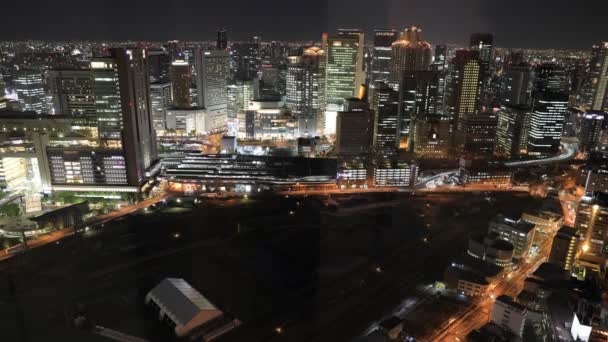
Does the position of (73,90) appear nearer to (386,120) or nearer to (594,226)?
(386,120)

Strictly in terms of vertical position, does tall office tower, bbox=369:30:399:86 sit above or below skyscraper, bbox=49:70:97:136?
above

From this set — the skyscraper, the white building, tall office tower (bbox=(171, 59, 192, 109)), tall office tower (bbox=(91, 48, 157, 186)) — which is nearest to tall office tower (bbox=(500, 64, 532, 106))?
tall office tower (bbox=(171, 59, 192, 109))

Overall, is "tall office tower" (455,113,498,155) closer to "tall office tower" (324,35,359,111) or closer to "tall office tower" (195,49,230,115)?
"tall office tower" (324,35,359,111)

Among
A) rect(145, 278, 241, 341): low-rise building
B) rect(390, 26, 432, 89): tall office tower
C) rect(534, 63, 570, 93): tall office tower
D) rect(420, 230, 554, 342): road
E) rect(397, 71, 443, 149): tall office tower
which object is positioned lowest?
rect(420, 230, 554, 342): road

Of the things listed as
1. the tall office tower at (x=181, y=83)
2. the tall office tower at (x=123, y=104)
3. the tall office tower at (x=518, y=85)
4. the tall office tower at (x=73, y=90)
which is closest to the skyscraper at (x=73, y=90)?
the tall office tower at (x=73, y=90)

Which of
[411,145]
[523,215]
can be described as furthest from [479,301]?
[411,145]

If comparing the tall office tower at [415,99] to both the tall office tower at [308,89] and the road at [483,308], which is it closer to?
the tall office tower at [308,89]
